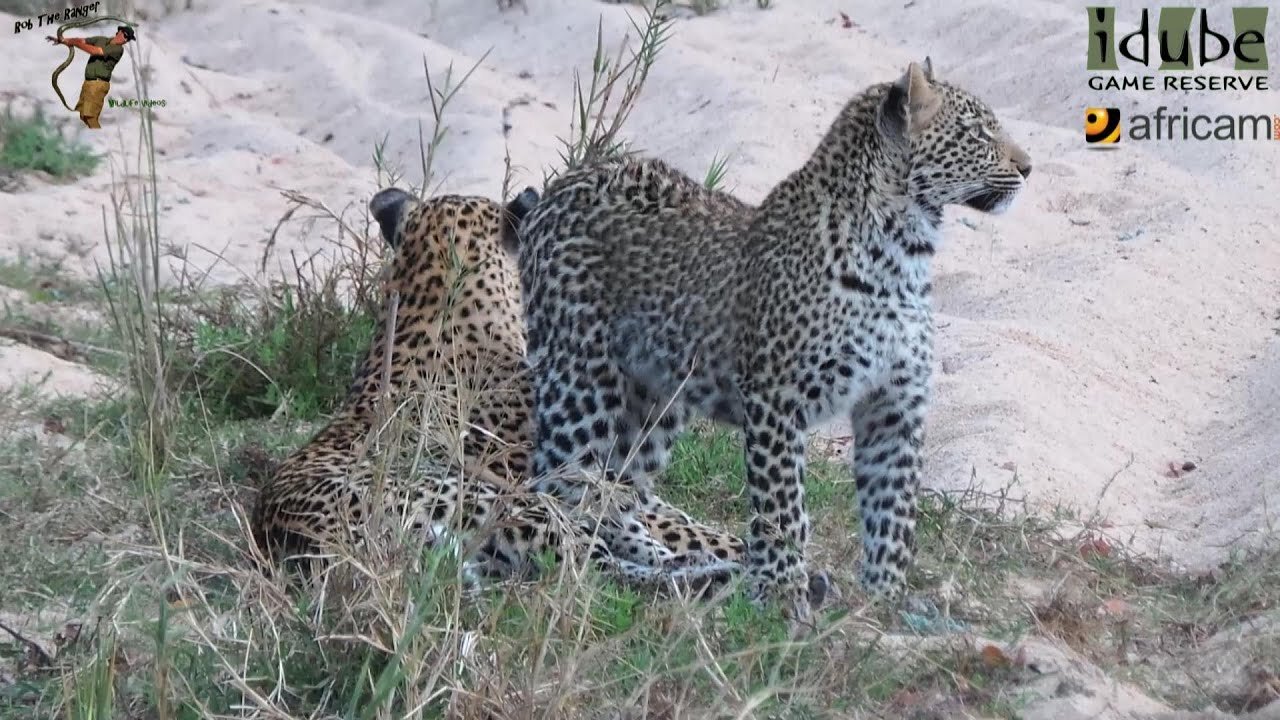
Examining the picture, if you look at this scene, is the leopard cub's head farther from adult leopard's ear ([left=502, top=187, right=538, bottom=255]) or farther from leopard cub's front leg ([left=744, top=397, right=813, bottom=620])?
adult leopard's ear ([left=502, top=187, right=538, bottom=255])

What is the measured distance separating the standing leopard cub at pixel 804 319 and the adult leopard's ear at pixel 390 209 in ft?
2.74

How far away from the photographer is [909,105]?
642 cm

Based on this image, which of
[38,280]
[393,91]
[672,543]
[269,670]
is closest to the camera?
[269,670]

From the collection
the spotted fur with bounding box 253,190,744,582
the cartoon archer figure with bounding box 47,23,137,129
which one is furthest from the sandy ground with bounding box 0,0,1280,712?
the spotted fur with bounding box 253,190,744,582

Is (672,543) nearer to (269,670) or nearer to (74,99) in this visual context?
(269,670)

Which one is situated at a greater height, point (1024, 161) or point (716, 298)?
point (1024, 161)

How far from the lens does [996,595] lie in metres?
6.44

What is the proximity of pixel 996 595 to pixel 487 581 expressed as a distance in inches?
68.6

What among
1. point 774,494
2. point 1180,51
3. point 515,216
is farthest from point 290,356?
point 1180,51

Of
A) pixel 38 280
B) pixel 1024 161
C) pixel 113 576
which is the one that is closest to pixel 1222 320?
pixel 1024 161

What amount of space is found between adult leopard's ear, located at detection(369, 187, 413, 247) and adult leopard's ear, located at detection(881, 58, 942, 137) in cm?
199

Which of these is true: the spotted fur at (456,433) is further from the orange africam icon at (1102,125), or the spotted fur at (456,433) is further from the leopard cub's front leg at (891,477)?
the orange africam icon at (1102,125)

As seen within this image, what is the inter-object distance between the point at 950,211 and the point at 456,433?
634cm

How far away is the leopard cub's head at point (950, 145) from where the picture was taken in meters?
6.43
